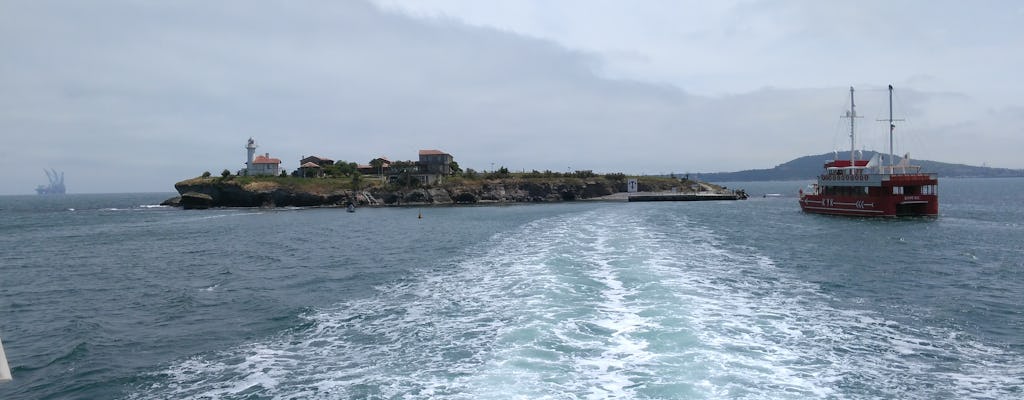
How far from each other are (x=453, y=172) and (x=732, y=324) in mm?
136618

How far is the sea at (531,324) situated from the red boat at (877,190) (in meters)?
26.7

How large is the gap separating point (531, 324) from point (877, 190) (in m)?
63.0

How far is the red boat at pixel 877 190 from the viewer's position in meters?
60.7

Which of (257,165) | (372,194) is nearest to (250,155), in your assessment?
(257,165)

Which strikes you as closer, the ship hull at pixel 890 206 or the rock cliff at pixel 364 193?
the ship hull at pixel 890 206

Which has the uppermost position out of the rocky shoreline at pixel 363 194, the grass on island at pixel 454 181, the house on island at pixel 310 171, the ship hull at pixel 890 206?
the house on island at pixel 310 171

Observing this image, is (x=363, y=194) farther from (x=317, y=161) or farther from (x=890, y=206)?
(x=890, y=206)

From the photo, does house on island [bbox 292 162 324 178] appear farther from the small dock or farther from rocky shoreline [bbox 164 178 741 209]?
the small dock

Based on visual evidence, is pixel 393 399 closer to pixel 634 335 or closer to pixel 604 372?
pixel 604 372

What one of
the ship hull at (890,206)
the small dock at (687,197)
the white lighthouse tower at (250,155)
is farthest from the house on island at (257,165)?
the ship hull at (890,206)

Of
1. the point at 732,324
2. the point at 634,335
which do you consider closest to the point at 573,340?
the point at 634,335

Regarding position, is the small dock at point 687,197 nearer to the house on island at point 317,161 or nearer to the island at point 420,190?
the island at point 420,190

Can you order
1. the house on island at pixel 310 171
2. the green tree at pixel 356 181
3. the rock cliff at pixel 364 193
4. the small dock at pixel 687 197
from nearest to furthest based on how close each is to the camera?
the rock cliff at pixel 364 193, the green tree at pixel 356 181, the small dock at pixel 687 197, the house on island at pixel 310 171

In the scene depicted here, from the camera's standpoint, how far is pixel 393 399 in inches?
444
